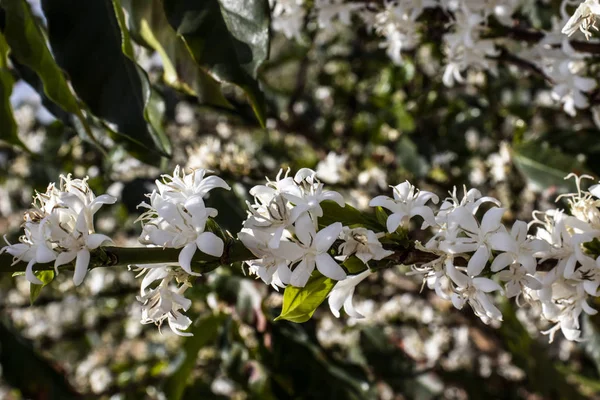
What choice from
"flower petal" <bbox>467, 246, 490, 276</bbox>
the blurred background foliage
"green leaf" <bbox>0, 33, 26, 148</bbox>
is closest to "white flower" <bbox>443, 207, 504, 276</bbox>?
"flower petal" <bbox>467, 246, 490, 276</bbox>

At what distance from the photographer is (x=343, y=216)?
0.64m

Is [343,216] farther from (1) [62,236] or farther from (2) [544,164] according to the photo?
(2) [544,164]

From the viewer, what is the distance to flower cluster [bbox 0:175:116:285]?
575mm

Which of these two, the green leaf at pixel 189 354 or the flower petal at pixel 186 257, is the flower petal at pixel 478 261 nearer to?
the flower petal at pixel 186 257

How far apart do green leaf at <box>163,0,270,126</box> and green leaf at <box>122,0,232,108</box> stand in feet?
0.22

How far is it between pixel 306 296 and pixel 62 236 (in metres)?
0.24

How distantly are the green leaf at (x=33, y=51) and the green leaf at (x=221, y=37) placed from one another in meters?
0.19

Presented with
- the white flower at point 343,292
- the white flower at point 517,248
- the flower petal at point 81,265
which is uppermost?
the flower petal at point 81,265

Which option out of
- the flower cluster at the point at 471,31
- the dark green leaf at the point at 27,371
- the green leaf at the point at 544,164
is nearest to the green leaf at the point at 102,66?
the flower cluster at the point at 471,31

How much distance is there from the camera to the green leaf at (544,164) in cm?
132

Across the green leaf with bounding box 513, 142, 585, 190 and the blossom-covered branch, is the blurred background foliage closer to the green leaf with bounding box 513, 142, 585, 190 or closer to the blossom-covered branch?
the green leaf with bounding box 513, 142, 585, 190

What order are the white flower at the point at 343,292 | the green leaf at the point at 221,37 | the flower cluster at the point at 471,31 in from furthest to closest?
1. the flower cluster at the point at 471,31
2. the green leaf at the point at 221,37
3. the white flower at the point at 343,292

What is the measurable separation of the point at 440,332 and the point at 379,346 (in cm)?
81

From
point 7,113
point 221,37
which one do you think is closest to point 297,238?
point 221,37
